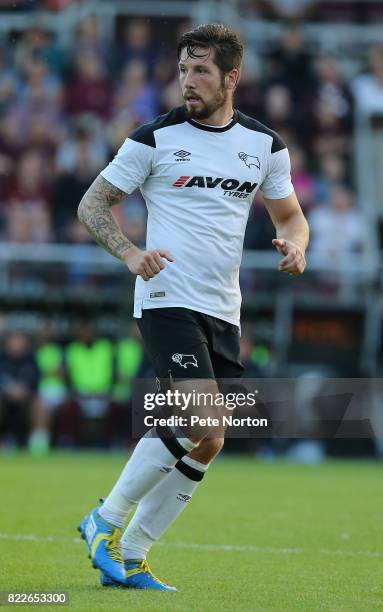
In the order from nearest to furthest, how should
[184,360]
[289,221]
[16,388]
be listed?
1. [184,360]
2. [289,221]
3. [16,388]

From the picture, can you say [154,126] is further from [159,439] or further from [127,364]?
[127,364]

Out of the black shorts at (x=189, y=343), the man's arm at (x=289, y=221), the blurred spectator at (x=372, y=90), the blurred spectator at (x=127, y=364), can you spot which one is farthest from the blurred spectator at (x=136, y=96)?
the black shorts at (x=189, y=343)

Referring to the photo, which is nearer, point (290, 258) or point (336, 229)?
point (290, 258)

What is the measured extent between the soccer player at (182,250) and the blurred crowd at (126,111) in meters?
10.7

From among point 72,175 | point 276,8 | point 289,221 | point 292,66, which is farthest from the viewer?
point 276,8

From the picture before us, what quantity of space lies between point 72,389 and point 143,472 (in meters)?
10.9

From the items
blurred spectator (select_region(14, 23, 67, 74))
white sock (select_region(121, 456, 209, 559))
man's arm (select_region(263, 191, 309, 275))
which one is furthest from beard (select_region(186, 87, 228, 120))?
blurred spectator (select_region(14, 23, 67, 74))

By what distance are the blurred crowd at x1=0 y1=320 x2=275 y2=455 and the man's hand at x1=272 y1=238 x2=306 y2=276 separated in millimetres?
10347

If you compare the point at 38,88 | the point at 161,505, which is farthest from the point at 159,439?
the point at 38,88

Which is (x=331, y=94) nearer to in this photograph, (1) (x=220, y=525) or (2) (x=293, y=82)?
(2) (x=293, y=82)

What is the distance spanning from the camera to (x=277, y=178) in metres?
6.84

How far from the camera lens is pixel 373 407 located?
1468cm

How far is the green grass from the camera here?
6.17 metres

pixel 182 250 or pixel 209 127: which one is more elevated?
pixel 209 127
